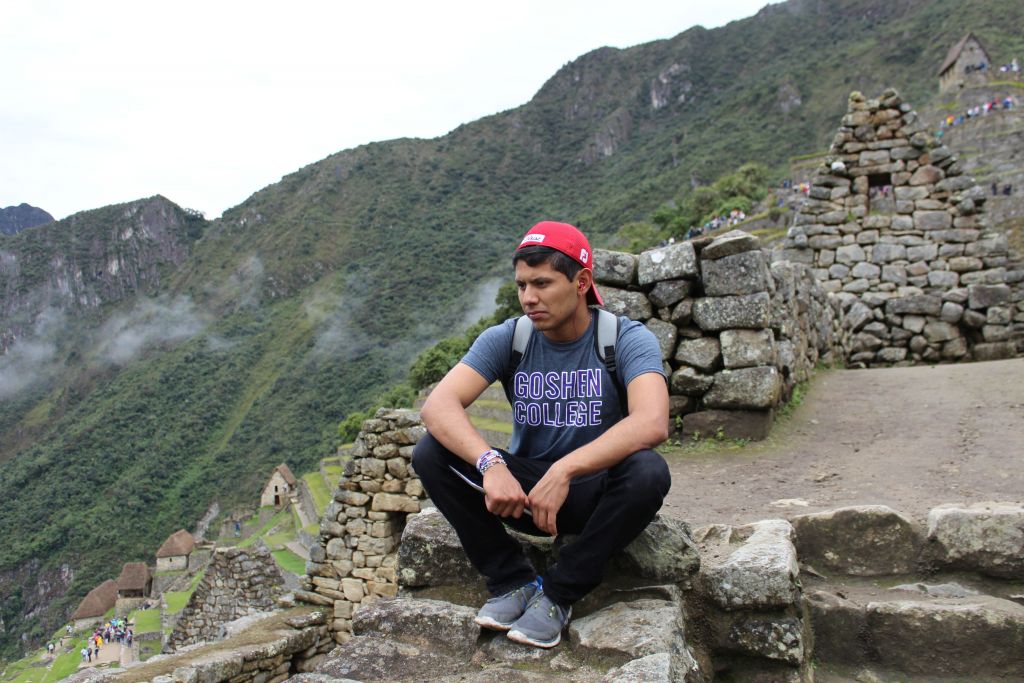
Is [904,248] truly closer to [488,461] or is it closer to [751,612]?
[751,612]

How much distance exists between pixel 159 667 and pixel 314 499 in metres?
27.0

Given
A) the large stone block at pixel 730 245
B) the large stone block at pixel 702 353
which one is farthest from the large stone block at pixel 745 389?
the large stone block at pixel 730 245

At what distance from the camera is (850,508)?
124 inches

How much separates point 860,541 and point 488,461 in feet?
5.89

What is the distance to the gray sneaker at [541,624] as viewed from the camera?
2326 millimetres

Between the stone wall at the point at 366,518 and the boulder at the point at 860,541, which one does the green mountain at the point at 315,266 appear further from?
the boulder at the point at 860,541

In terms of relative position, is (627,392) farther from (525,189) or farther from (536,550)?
(525,189)

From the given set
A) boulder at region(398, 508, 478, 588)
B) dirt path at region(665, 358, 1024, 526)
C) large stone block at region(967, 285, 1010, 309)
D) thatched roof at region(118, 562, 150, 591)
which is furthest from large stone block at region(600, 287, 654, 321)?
thatched roof at region(118, 562, 150, 591)

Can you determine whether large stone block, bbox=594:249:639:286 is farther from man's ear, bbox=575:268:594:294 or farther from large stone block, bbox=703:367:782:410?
man's ear, bbox=575:268:594:294

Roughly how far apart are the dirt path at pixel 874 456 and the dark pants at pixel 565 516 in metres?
1.46

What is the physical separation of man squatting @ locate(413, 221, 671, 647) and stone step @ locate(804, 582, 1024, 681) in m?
0.93

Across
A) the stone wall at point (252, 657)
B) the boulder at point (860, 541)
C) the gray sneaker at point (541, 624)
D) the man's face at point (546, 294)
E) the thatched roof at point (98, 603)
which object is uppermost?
the man's face at point (546, 294)

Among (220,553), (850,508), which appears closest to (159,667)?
(220,553)

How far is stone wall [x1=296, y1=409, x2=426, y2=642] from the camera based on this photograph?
719cm
